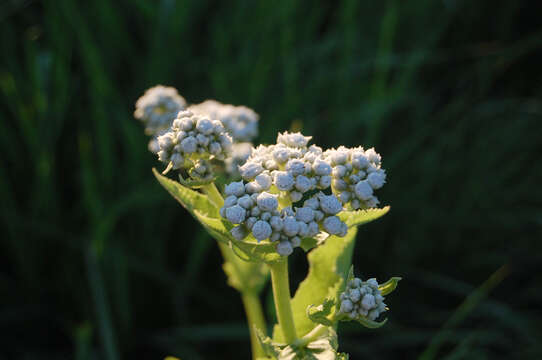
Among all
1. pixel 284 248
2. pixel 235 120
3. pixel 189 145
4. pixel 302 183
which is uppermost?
pixel 235 120

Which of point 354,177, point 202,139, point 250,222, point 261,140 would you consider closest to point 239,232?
point 250,222

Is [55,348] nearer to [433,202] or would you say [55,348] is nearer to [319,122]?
[319,122]

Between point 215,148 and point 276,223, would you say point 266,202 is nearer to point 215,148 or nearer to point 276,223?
point 276,223

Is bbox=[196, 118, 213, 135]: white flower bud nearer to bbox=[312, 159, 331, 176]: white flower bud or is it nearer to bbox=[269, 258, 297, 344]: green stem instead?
bbox=[312, 159, 331, 176]: white flower bud

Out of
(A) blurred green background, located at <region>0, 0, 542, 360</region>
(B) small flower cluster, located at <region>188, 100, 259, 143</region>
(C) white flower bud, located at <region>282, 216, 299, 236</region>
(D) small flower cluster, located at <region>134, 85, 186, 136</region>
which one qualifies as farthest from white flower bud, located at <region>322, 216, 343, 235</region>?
(A) blurred green background, located at <region>0, 0, 542, 360</region>

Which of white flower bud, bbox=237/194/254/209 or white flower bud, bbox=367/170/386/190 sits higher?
white flower bud, bbox=367/170/386/190

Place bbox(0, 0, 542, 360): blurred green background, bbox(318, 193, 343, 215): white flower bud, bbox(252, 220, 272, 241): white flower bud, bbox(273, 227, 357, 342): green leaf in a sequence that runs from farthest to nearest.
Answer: bbox(0, 0, 542, 360): blurred green background
bbox(273, 227, 357, 342): green leaf
bbox(318, 193, 343, 215): white flower bud
bbox(252, 220, 272, 241): white flower bud

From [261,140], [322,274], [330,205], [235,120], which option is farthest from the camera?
[261,140]

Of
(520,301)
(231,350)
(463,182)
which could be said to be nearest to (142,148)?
(231,350)
